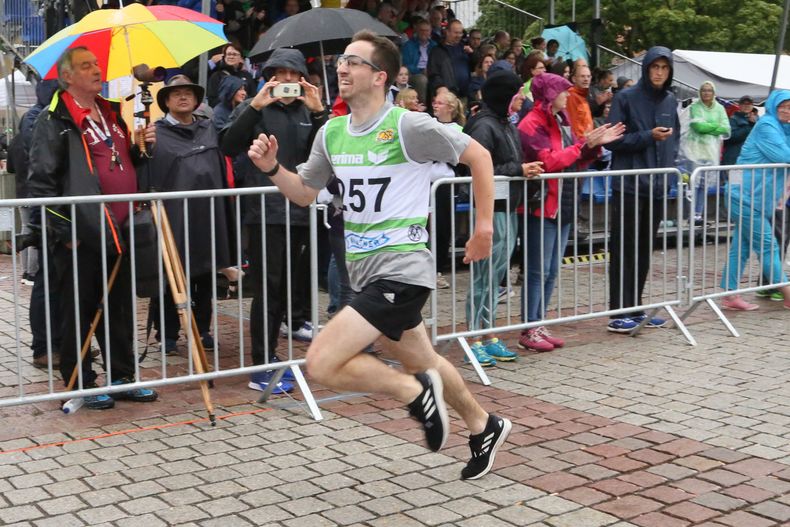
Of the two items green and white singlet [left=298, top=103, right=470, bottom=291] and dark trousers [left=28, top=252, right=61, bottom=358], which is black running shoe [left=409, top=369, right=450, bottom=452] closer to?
green and white singlet [left=298, top=103, right=470, bottom=291]

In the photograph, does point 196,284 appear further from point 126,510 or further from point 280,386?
point 126,510

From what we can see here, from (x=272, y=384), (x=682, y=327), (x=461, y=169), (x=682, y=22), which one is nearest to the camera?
(x=272, y=384)

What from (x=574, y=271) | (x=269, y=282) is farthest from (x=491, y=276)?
(x=269, y=282)

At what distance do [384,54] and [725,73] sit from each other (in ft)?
57.0

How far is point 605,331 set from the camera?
8906 mm

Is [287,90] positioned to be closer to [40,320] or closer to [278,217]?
[278,217]

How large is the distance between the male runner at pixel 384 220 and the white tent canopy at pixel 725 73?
1659 centimetres

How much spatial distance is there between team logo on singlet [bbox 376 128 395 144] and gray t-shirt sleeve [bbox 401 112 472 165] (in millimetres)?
48

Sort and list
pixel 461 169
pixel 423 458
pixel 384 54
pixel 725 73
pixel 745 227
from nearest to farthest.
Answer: pixel 384 54 → pixel 423 458 → pixel 745 227 → pixel 461 169 → pixel 725 73

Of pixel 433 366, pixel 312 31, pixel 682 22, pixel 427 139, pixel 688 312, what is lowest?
pixel 688 312

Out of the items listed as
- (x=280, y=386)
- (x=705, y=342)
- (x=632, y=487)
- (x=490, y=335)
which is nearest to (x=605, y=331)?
(x=705, y=342)

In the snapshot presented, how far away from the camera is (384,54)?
492 cm

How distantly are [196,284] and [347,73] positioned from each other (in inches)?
128

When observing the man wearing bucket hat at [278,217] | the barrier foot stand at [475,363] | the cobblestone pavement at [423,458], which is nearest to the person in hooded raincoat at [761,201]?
the cobblestone pavement at [423,458]
